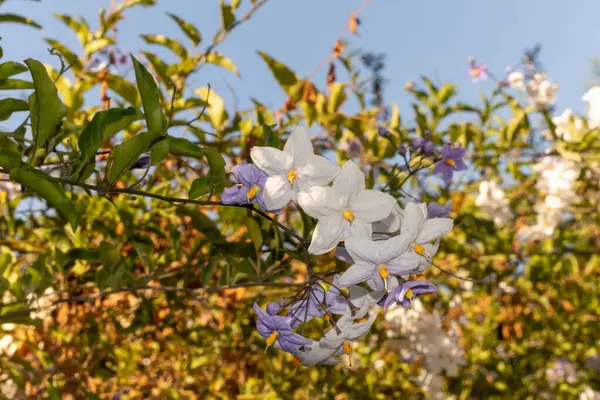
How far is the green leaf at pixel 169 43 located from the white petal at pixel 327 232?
122 centimetres

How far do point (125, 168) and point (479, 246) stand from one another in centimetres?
256

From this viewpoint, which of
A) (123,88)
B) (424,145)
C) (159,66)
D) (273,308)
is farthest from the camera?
(159,66)

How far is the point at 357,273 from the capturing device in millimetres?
740

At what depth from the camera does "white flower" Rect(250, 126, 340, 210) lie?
0.75 m

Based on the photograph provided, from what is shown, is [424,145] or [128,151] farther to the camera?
[424,145]

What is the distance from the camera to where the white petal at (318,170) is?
74 centimetres

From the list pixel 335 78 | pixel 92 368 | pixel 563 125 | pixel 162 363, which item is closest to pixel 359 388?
pixel 162 363

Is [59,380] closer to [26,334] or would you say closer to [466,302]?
[26,334]

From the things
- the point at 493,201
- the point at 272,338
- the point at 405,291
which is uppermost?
the point at 405,291

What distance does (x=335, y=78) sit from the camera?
215 centimetres

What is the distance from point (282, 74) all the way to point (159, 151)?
1.22 metres

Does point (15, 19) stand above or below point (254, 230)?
above

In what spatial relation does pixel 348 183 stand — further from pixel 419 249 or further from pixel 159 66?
pixel 159 66

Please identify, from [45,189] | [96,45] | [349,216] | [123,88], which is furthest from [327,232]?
[96,45]
